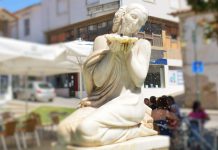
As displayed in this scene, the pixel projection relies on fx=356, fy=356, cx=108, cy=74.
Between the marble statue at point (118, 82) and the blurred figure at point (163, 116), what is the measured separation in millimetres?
260

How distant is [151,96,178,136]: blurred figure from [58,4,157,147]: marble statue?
0.85ft

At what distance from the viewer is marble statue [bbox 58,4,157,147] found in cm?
120

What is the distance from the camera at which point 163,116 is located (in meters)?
1.65

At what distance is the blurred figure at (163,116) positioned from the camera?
163cm

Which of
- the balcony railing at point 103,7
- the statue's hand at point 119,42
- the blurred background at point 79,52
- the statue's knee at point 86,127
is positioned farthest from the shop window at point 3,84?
the balcony railing at point 103,7

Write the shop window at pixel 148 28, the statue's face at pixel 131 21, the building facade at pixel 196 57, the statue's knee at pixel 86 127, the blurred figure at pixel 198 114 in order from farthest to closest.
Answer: the building facade at pixel 196 57, the blurred figure at pixel 198 114, the shop window at pixel 148 28, the statue's face at pixel 131 21, the statue's knee at pixel 86 127

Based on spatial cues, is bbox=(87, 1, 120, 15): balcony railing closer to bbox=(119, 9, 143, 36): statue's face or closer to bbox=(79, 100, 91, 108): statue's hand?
bbox=(119, 9, 143, 36): statue's face

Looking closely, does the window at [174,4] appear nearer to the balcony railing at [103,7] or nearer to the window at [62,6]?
the balcony railing at [103,7]

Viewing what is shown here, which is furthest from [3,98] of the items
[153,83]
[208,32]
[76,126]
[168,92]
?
[208,32]

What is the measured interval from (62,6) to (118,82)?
449 mm

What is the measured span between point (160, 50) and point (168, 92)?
240 mm

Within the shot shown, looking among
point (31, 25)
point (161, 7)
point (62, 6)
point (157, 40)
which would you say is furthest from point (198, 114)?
point (31, 25)

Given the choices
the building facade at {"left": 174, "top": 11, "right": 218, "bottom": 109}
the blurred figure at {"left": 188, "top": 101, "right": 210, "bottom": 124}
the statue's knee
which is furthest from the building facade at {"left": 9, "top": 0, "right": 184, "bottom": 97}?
the statue's knee

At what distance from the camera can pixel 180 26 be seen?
6.93 ft
